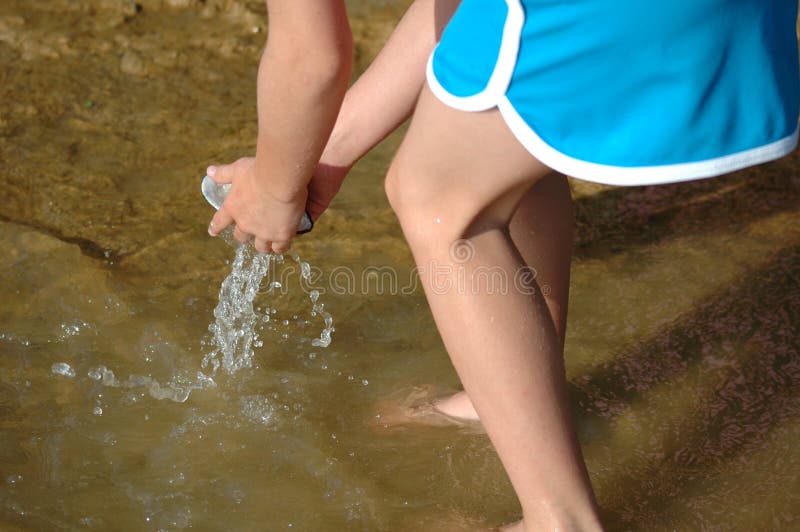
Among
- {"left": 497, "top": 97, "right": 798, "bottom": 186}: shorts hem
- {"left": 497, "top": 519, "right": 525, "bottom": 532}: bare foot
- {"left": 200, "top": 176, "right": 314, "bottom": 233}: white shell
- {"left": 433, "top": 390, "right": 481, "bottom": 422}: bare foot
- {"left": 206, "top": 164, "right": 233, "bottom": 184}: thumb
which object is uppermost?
{"left": 497, "top": 97, "right": 798, "bottom": 186}: shorts hem

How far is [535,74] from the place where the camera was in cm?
116

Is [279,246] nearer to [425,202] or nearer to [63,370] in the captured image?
[425,202]

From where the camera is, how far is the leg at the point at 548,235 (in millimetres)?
1603

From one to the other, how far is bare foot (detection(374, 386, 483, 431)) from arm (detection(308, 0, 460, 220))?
1.32 feet

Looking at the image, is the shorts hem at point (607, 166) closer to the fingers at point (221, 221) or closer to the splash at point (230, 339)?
the fingers at point (221, 221)

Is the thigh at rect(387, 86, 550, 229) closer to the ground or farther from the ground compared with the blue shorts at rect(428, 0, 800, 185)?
closer to the ground

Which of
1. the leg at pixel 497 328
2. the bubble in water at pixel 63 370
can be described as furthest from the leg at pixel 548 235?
the bubble in water at pixel 63 370

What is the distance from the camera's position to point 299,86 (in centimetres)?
130

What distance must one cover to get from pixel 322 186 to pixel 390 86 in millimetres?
201

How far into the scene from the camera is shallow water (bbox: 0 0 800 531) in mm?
1651

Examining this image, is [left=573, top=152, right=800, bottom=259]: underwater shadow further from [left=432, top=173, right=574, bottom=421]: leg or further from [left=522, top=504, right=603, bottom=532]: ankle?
[left=522, top=504, right=603, bottom=532]: ankle

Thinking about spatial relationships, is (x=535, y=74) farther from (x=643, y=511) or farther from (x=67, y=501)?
(x=67, y=501)

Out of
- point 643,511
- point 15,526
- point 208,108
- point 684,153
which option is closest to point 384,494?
point 643,511

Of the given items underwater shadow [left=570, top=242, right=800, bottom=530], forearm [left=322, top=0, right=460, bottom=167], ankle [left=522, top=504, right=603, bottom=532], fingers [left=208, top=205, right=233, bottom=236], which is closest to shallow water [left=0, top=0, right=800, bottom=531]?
underwater shadow [left=570, top=242, right=800, bottom=530]
